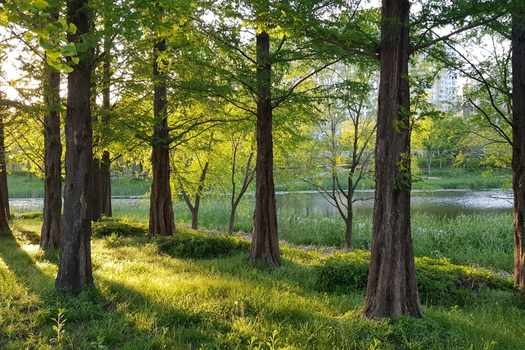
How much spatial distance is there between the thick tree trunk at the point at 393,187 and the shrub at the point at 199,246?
5.34 meters

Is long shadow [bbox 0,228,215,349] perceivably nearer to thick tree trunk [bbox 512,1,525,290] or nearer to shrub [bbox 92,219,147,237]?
shrub [bbox 92,219,147,237]

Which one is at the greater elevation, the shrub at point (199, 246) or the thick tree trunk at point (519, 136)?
the thick tree trunk at point (519, 136)

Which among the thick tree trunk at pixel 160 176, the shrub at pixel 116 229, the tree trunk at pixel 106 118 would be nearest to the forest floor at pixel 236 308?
the thick tree trunk at pixel 160 176

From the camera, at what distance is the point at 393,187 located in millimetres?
4742

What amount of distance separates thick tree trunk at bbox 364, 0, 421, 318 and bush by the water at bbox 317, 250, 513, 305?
180 centimetres

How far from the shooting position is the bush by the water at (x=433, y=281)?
6.51 metres

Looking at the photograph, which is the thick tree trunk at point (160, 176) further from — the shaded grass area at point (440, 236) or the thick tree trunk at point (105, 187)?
the shaded grass area at point (440, 236)

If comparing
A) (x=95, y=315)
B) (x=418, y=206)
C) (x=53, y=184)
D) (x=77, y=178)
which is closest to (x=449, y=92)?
(x=77, y=178)

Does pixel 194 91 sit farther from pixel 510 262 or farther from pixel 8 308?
pixel 510 262

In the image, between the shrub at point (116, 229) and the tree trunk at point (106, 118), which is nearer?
the tree trunk at point (106, 118)

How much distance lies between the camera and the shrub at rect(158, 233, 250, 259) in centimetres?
940

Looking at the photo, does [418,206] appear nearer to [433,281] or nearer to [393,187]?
[433,281]

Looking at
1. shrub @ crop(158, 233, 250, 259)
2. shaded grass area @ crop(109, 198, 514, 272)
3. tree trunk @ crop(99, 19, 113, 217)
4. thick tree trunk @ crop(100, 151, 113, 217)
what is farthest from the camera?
thick tree trunk @ crop(100, 151, 113, 217)

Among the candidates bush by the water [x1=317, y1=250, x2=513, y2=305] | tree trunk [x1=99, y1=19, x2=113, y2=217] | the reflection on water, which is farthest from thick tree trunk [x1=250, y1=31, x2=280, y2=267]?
the reflection on water
